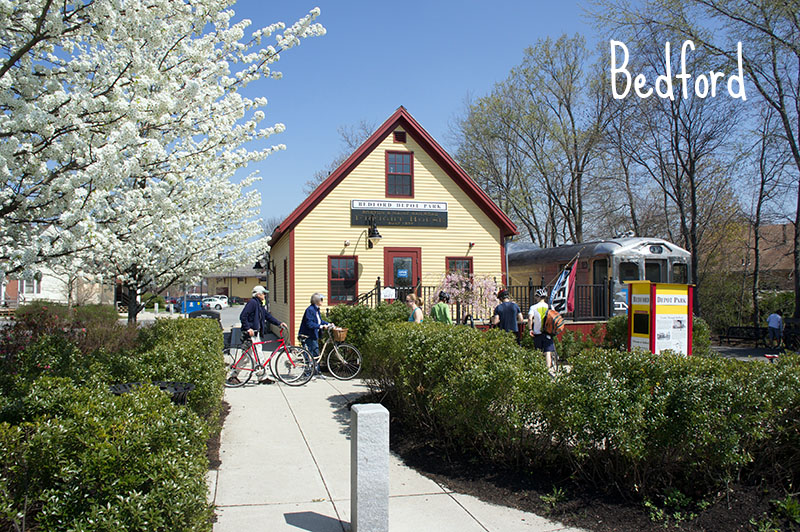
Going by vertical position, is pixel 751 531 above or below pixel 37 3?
below

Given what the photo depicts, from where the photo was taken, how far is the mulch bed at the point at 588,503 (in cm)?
445

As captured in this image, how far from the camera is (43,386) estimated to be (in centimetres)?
418

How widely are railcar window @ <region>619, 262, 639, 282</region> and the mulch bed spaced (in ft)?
42.9

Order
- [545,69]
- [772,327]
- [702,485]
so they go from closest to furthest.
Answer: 1. [702,485]
2. [772,327]
3. [545,69]

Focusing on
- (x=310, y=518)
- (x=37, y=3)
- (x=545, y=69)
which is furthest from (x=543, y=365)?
(x=545, y=69)

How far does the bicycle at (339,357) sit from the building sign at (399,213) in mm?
6135

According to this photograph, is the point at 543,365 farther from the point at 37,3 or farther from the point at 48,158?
the point at 37,3

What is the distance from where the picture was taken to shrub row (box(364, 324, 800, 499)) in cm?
465

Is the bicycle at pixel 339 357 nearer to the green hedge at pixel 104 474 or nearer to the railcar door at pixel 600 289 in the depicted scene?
the green hedge at pixel 104 474

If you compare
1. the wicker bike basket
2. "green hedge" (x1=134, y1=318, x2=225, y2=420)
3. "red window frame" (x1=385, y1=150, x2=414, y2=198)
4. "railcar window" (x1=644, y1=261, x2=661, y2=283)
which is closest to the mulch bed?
"green hedge" (x1=134, y1=318, x2=225, y2=420)

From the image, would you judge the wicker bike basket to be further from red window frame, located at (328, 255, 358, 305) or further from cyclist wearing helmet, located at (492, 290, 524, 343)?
red window frame, located at (328, 255, 358, 305)

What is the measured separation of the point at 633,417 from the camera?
4.69 m

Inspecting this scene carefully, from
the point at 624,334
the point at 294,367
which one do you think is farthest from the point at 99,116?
the point at 624,334

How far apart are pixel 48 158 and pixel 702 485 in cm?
649
